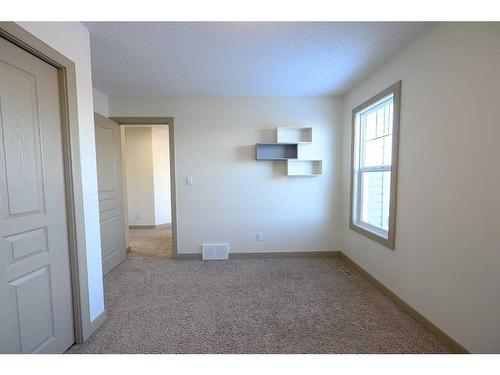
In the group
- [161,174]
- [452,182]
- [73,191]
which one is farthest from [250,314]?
[161,174]

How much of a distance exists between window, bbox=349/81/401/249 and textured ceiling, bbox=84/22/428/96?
0.44 meters

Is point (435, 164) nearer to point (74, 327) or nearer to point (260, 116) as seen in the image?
point (260, 116)

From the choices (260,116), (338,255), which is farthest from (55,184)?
(338,255)

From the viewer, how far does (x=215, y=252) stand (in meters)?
3.10

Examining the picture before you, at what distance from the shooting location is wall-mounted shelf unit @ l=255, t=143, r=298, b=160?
3068mm

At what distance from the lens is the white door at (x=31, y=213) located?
1093 mm

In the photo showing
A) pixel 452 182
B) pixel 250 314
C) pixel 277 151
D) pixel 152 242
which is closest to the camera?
pixel 452 182

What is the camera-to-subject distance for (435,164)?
1.58 m

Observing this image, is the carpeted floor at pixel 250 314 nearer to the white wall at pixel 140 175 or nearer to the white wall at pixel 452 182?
the white wall at pixel 452 182

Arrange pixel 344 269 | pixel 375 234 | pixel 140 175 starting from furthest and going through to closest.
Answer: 1. pixel 140 175
2. pixel 344 269
3. pixel 375 234

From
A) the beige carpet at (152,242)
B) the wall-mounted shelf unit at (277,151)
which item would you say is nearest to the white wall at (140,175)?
the beige carpet at (152,242)

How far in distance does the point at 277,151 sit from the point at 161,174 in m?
3.45

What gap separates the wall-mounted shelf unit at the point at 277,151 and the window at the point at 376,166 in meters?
0.84

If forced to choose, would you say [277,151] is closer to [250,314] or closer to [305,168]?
[305,168]
